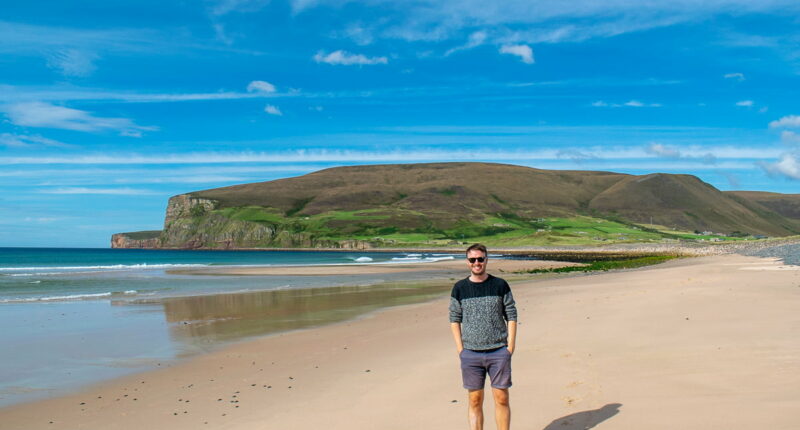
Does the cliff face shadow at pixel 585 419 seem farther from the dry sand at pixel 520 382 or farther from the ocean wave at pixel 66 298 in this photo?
the ocean wave at pixel 66 298

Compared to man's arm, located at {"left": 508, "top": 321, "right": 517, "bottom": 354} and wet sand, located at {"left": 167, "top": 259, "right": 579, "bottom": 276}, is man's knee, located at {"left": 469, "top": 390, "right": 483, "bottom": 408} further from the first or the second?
wet sand, located at {"left": 167, "top": 259, "right": 579, "bottom": 276}

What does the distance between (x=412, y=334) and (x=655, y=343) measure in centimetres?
626

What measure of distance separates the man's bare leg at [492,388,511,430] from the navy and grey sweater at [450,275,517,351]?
1.66ft

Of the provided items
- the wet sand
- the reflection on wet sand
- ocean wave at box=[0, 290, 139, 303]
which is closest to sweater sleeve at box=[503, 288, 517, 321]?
the reflection on wet sand

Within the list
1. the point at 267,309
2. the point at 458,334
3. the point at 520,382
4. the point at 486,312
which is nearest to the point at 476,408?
the point at 458,334

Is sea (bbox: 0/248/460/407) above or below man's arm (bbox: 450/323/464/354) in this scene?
below

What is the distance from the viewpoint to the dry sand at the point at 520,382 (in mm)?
7418

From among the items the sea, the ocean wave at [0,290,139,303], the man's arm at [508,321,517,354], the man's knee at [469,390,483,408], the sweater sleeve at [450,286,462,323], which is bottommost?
the sea

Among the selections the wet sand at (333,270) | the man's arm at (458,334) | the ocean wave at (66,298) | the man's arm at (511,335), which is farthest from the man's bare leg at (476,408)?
the wet sand at (333,270)

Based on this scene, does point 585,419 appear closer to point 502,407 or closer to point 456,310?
point 502,407

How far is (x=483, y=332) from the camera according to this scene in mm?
6320

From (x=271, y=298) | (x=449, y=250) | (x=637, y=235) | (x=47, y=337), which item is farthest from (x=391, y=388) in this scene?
(x=637, y=235)

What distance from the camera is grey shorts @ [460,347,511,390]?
6309 mm

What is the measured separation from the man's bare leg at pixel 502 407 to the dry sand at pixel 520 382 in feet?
3.02
